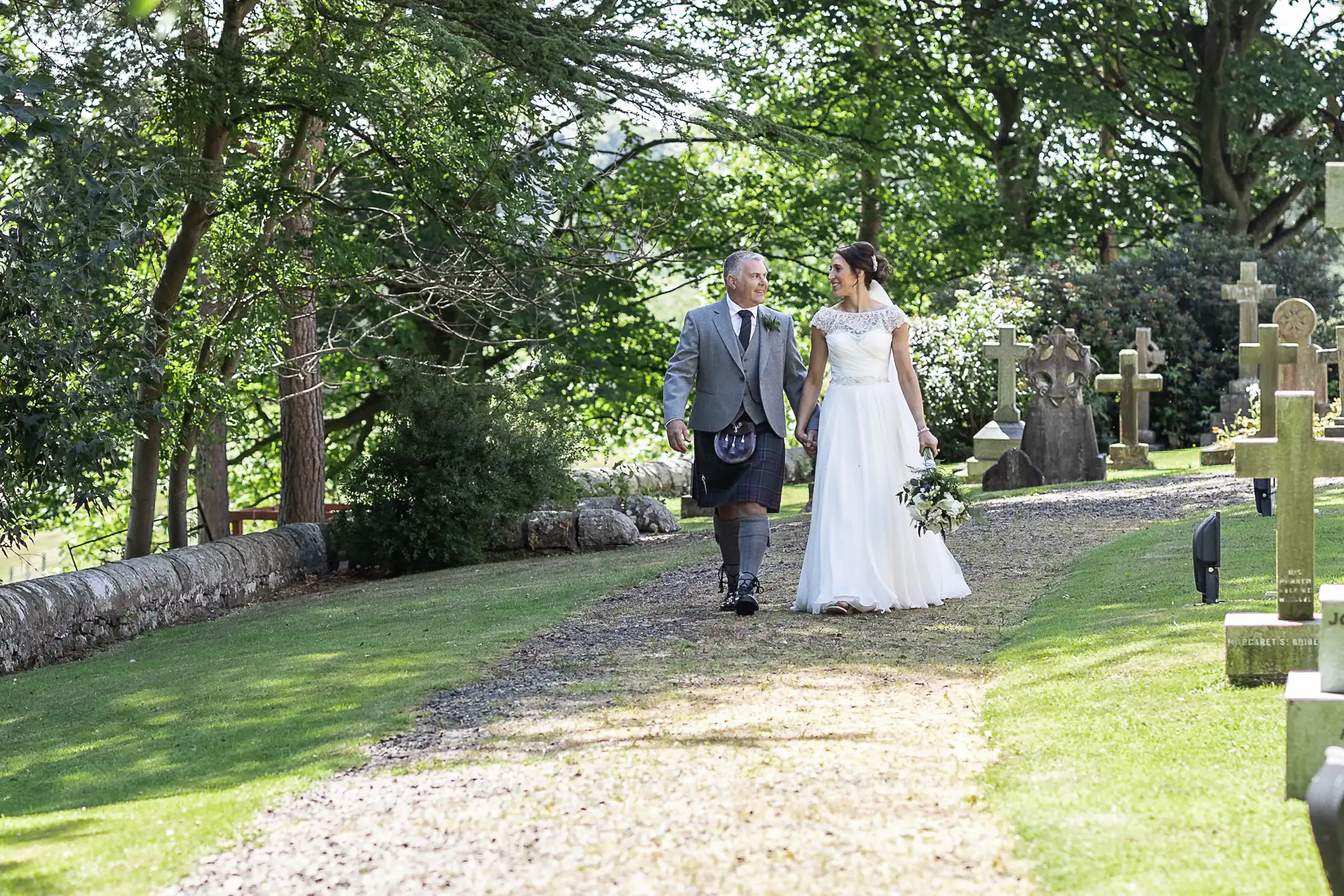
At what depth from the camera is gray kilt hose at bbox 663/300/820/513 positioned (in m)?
8.41

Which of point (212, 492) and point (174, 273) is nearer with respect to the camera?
point (174, 273)

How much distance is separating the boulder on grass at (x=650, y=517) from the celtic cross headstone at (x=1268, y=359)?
20.9 feet

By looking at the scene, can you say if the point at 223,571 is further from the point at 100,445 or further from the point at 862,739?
the point at 862,739

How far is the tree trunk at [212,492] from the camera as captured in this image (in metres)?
16.7

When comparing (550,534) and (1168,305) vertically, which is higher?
(1168,305)

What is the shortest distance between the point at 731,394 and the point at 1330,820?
5619 millimetres

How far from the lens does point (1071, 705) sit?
221 inches

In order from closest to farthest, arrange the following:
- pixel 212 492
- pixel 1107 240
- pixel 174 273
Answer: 1. pixel 174 273
2. pixel 212 492
3. pixel 1107 240

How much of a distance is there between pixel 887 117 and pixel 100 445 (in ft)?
60.3

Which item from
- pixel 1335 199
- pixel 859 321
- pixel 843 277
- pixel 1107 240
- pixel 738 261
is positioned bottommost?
Result: pixel 859 321

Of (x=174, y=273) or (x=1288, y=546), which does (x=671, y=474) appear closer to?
(x=174, y=273)

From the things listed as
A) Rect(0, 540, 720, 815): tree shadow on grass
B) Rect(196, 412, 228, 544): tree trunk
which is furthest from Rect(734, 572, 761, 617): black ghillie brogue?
Rect(196, 412, 228, 544): tree trunk

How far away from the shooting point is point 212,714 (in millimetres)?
6680

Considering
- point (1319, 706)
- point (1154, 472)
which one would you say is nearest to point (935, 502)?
point (1319, 706)
